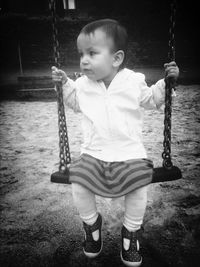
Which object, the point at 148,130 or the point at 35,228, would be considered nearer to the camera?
the point at 35,228

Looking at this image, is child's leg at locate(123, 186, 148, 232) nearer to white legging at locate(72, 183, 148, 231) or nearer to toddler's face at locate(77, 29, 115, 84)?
white legging at locate(72, 183, 148, 231)

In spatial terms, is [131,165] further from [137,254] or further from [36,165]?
[36,165]

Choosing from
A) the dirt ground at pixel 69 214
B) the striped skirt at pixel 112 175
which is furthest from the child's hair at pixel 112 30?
the dirt ground at pixel 69 214

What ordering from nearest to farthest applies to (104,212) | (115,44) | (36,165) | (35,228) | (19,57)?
(115,44), (35,228), (104,212), (36,165), (19,57)

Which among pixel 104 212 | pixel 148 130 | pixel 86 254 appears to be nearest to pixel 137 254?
pixel 86 254

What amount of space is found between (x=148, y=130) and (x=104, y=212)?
2.20 meters

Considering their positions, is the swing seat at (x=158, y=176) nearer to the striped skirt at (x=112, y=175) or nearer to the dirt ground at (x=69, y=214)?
the striped skirt at (x=112, y=175)

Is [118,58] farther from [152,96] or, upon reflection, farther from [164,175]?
[164,175]

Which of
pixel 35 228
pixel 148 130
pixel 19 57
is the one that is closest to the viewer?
pixel 35 228

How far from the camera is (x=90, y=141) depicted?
5.16 feet

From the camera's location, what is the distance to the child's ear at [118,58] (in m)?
1.57

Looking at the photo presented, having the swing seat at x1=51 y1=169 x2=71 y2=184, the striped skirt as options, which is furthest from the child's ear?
the swing seat at x1=51 y1=169 x2=71 y2=184

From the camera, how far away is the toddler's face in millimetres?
1501

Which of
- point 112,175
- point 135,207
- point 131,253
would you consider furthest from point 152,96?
point 131,253
